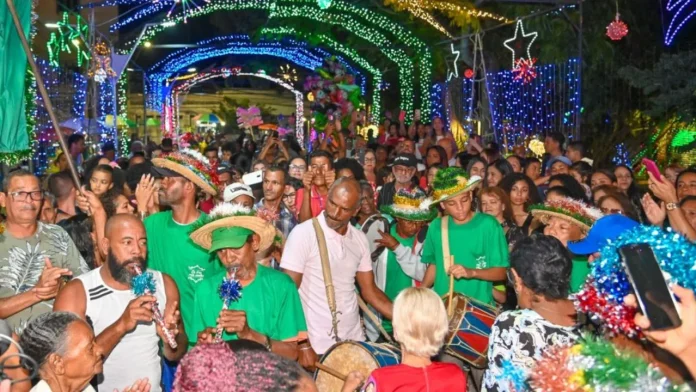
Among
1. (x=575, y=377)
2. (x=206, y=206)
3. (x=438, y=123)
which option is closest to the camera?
(x=575, y=377)

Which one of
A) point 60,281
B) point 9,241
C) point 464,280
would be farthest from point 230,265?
point 464,280

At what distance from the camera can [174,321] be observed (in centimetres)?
529

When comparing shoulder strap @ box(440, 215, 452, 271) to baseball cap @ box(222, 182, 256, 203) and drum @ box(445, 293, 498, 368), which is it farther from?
baseball cap @ box(222, 182, 256, 203)

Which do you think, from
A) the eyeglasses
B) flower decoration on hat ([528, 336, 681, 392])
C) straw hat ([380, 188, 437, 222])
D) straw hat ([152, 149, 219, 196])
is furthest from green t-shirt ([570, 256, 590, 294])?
the eyeglasses

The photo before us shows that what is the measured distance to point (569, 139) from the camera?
17.5 m

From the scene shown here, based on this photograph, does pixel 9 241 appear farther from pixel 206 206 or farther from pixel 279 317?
pixel 206 206

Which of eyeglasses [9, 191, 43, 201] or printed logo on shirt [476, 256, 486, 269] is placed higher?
eyeglasses [9, 191, 43, 201]

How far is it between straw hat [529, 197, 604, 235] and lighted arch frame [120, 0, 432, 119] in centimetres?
1523

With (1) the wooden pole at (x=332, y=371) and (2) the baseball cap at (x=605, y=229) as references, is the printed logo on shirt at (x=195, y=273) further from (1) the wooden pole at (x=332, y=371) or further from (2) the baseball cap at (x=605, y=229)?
(2) the baseball cap at (x=605, y=229)

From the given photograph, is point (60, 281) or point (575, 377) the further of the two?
point (60, 281)

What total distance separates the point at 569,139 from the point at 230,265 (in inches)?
509

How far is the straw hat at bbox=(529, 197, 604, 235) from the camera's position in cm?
664

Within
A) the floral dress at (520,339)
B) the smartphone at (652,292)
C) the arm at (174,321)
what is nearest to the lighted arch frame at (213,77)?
the arm at (174,321)

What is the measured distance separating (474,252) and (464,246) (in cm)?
9
